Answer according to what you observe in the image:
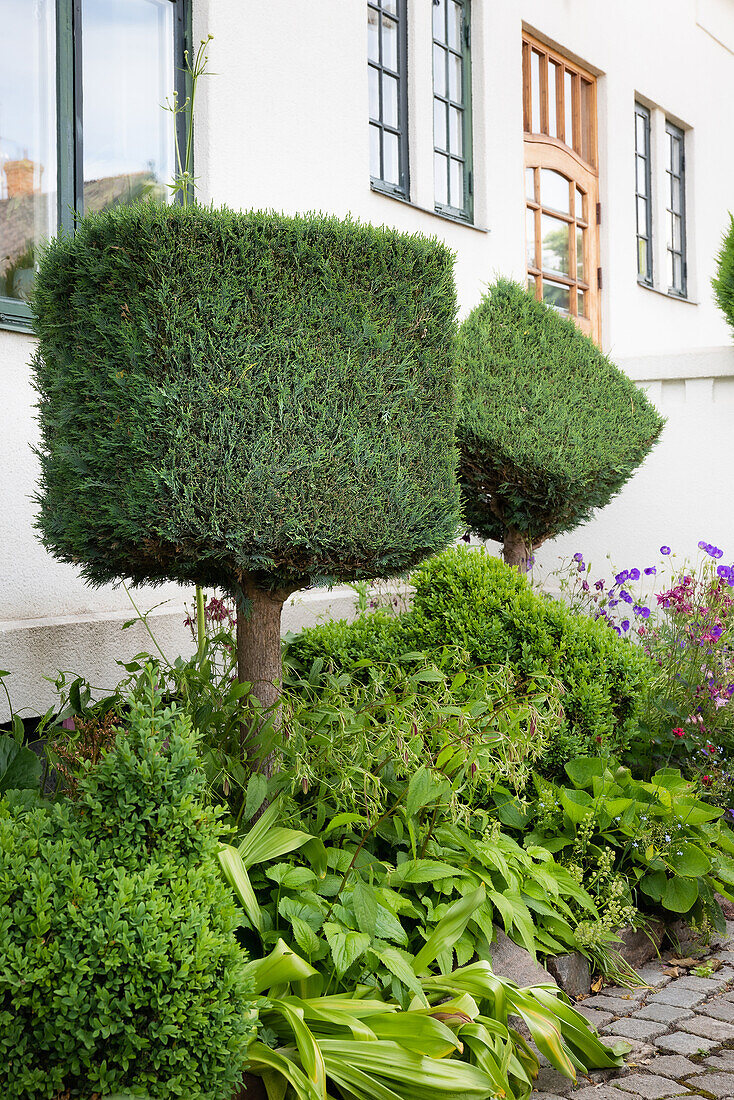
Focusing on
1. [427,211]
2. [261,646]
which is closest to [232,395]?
[261,646]

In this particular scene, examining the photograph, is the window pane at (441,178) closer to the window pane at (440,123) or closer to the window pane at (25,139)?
the window pane at (440,123)

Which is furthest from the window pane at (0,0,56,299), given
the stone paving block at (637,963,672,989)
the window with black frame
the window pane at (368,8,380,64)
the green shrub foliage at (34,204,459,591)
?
the stone paving block at (637,963,672,989)

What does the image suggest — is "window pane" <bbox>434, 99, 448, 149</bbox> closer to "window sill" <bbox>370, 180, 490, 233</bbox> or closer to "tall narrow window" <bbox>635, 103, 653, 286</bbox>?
"window sill" <bbox>370, 180, 490, 233</bbox>

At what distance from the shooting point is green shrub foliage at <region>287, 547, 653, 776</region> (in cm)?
381

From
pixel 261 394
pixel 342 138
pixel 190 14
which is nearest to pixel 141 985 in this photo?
pixel 261 394

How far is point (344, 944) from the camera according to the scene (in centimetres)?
248

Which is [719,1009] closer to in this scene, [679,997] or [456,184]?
[679,997]

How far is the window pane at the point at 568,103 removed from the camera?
8633 mm

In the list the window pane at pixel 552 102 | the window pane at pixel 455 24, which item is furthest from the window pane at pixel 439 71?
the window pane at pixel 552 102

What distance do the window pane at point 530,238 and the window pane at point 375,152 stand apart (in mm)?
2204

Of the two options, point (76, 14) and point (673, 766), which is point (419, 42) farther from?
point (673, 766)

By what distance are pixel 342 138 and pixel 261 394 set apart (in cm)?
371

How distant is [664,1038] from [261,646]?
5.49 ft

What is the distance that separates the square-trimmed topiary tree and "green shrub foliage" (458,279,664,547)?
6.41ft
